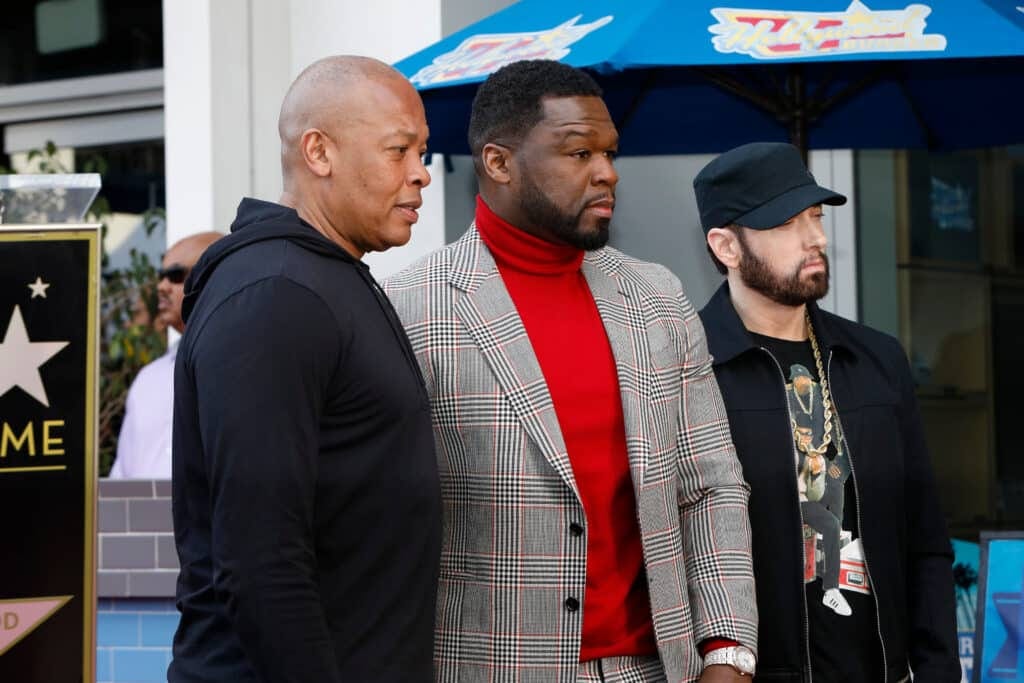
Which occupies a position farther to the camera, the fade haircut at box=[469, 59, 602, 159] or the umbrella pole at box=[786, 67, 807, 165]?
the umbrella pole at box=[786, 67, 807, 165]

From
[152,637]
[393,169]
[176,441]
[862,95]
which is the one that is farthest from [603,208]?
[152,637]

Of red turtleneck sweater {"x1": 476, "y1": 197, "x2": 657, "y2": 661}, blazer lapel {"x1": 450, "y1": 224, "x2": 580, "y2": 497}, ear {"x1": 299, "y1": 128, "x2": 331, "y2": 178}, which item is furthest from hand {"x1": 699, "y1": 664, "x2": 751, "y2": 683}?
ear {"x1": 299, "y1": 128, "x2": 331, "y2": 178}

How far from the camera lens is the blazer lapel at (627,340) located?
8.70ft

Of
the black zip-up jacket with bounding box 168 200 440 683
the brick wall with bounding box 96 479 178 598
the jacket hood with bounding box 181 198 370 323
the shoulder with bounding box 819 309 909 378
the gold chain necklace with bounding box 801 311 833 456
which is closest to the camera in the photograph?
the black zip-up jacket with bounding box 168 200 440 683

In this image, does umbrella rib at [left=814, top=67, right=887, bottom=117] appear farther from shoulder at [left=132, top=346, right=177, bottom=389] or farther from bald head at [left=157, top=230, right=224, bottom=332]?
shoulder at [left=132, top=346, right=177, bottom=389]

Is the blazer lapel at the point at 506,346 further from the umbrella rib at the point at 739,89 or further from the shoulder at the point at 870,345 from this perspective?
the umbrella rib at the point at 739,89

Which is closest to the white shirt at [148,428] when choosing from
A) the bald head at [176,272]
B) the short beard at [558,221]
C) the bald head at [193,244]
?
the bald head at [176,272]

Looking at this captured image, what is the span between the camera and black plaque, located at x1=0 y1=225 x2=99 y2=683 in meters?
2.79

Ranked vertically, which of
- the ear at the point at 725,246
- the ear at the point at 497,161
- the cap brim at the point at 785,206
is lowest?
the ear at the point at 725,246

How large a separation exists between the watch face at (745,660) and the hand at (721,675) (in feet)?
0.04

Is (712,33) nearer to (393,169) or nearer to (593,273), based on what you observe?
(593,273)

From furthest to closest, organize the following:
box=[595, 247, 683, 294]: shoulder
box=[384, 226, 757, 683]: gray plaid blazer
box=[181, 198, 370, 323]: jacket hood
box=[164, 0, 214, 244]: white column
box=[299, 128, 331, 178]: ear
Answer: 1. box=[164, 0, 214, 244]: white column
2. box=[595, 247, 683, 294]: shoulder
3. box=[384, 226, 757, 683]: gray plaid blazer
4. box=[299, 128, 331, 178]: ear
5. box=[181, 198, 370, 323]: jacket hood

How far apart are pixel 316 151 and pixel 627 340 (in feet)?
2.41

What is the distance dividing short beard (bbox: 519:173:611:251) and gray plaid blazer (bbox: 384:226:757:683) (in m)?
0.13
